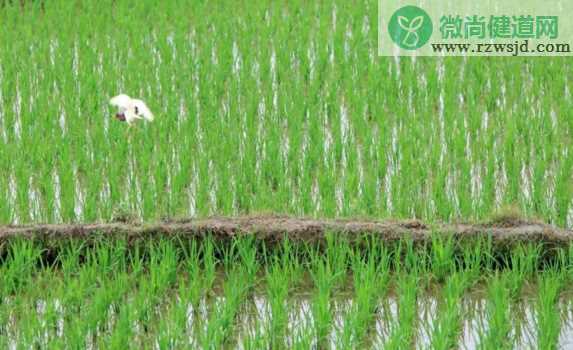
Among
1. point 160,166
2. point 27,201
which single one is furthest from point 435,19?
point 27,201

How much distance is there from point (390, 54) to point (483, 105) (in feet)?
3.45

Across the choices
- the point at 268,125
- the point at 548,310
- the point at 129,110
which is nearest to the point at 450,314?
the point at 548,310

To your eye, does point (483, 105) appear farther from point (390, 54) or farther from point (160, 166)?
point (160, 166)

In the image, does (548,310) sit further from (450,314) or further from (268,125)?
(268,125)

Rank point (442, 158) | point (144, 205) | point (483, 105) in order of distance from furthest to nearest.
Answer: point (483, 105) → point (442, 158) → point (144, 205)

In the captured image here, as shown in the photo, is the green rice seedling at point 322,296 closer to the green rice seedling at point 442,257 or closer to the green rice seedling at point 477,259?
the green rice seedling at point 442,257

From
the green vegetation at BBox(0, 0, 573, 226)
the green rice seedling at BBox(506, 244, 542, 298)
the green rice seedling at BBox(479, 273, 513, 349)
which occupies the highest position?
the green vegetation at BBox(0, 0, 573, 226)

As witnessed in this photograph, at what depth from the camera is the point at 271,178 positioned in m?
5.23

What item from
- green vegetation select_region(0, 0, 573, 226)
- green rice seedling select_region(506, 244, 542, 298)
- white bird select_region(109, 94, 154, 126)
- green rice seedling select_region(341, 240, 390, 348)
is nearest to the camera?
A: green rice seedling select_region(341, 240, 390, 348)

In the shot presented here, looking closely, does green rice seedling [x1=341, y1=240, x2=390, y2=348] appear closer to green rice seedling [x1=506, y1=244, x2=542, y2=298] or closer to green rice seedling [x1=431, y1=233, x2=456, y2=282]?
green rice seedling [x1=431, y1=233, x2=456, y2=282]

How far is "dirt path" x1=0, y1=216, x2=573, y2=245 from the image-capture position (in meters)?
4.34

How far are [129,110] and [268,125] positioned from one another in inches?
28.3

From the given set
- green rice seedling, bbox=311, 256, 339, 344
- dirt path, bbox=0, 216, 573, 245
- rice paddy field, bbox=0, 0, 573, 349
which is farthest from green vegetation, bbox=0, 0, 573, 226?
green rice seedling, bbox=311, 256, 339, 344

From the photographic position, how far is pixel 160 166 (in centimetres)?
527
